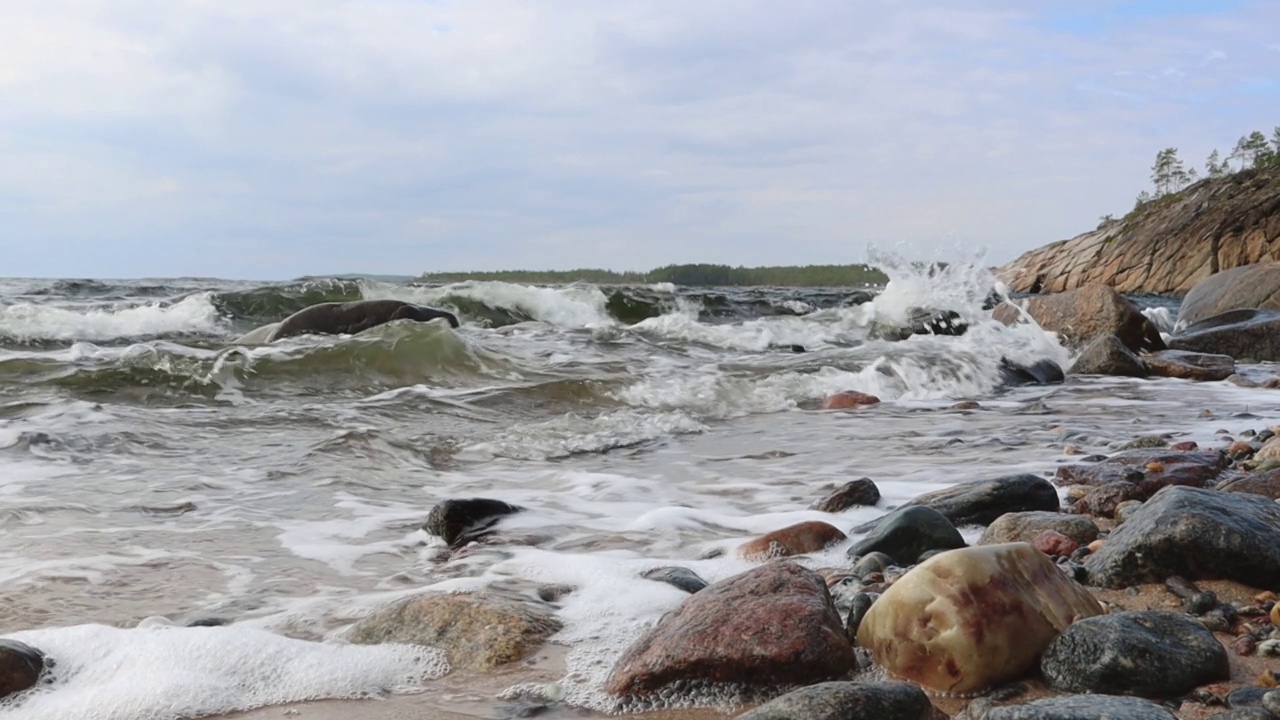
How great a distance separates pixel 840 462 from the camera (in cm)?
533

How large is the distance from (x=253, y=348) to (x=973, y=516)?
25.3 ft

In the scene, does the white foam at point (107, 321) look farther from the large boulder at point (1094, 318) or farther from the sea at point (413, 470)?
the large boulder at point (1094, 318)

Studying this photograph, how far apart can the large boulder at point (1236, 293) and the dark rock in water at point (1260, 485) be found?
1142 cm

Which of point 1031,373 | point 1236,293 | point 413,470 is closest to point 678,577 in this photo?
point 413,470

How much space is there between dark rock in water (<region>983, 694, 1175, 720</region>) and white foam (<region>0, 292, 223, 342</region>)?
44.3 ft

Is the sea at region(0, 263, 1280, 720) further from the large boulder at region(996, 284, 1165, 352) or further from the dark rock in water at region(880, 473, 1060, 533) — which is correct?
the large boulder at region(996, 284, 1165, 352)

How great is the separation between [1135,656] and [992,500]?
173cm

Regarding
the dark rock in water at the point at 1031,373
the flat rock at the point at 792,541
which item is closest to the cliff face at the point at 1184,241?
the dark rock in water at the point at 1031,373

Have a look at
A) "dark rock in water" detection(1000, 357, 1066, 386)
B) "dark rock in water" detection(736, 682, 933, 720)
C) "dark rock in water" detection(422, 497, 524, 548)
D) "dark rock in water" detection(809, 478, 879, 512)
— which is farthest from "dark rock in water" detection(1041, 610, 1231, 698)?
"dark rock in water" detection(1000, 357, 1066, 386)

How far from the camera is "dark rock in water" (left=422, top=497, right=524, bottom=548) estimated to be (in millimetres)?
3799

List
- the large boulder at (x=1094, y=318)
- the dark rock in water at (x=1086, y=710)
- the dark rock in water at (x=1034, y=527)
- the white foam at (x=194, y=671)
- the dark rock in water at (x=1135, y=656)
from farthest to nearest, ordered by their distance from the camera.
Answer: the large boulder at (x=1094, y=318) → the dark rock in water at (x=1034, y=527) → the white foam at (x=194, y=671) → the dark rock in water at (x=1135, y=656) → the dark rock in water at (x=1086, y=710)

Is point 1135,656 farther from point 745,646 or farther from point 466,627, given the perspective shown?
point 466,627

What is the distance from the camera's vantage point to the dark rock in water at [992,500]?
366 centimetres

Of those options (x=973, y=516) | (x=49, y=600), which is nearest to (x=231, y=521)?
(x=49, y=600)
